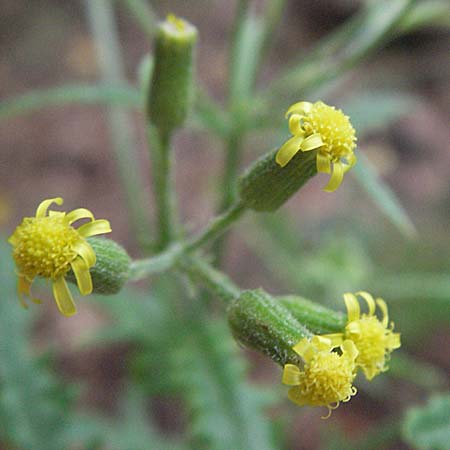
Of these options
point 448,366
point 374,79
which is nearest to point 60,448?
point 448,366

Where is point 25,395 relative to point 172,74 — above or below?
below

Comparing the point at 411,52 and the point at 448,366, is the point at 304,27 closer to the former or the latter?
the point at 411,52

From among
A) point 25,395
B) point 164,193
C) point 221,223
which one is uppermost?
point 164,193

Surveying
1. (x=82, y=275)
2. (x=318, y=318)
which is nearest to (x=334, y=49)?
(x=318, y=318)

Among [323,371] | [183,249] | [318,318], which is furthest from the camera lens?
[183,249]

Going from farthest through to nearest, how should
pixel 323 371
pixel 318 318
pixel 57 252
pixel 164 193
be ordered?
1. pixel 164 193
2. pixel 318 318
3. pixel 57 252
4. pixel 323 371

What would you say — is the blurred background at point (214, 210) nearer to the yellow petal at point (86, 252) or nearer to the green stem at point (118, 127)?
the green stem at point (118, 127)

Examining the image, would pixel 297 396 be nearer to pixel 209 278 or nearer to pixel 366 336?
pixel 366 336

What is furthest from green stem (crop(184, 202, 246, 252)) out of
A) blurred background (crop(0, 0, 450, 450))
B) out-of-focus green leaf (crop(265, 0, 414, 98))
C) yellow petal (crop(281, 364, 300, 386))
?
out-of-focus green leaf (crop(265, 0, 414, 98))
